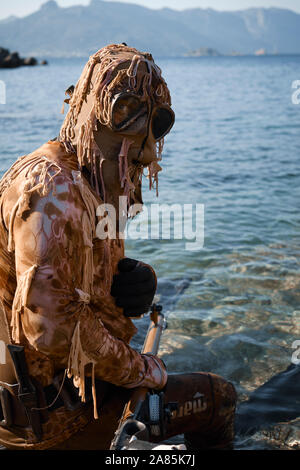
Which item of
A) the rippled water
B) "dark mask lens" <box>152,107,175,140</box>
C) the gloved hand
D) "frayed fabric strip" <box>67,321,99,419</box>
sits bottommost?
the rippled water

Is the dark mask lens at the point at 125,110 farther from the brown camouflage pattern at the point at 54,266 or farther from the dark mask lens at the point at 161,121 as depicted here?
the brown camouflage pattern at the point at 54,266

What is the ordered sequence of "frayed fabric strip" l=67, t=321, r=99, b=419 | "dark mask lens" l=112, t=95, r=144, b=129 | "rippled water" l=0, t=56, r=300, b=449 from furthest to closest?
"rippled water" l=0, t=56, r=300, b=449, "dark mask lens" l=112, t=95, r=144, b=129, "frayed fabric strip" l=67, t=321, r=99, b=419

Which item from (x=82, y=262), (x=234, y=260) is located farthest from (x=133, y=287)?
(x=234, y=260)

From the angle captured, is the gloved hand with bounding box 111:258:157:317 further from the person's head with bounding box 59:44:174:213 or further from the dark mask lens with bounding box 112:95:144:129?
the dark mask lens with bounding box 112:95:144:129

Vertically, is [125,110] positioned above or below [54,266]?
above

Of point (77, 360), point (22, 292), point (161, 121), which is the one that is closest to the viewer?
point (22, 292)

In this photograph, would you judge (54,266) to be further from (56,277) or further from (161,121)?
(161,121)

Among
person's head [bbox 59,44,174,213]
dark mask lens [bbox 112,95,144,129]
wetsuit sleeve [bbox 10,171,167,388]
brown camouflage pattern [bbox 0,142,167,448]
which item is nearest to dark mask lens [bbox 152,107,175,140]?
person's head [bbox 59,44,174,213]

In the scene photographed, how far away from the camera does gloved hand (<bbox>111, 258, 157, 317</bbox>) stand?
266cm

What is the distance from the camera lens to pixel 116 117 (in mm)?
2236

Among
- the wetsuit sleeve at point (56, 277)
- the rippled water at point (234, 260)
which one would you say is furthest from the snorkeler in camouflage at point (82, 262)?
the rippled water at point (234, 260)

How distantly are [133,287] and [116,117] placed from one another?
99 cm
